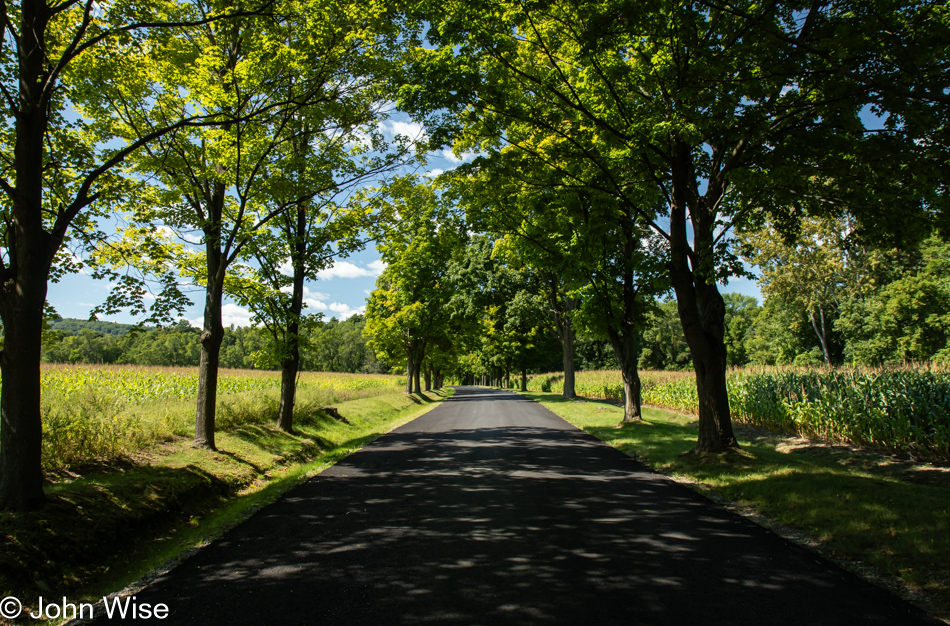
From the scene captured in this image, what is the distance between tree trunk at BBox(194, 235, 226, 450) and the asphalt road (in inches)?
126

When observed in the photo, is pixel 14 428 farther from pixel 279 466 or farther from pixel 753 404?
pixel 753 404

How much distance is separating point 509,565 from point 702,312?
Result: 7.83 m

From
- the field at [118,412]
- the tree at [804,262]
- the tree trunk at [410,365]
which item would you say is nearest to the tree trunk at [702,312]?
the field at [118,412]

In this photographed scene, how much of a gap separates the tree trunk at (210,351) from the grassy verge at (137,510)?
40 centimetres

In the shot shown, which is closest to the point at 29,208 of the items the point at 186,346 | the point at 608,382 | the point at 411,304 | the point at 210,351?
the point at 210,351

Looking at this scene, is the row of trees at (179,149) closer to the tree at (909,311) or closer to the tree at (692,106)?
the tree at (692,106)

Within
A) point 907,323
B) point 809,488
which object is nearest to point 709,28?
point 809,488

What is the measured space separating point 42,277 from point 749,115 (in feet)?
35.8

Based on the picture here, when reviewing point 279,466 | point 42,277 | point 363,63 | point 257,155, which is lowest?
point 279,466

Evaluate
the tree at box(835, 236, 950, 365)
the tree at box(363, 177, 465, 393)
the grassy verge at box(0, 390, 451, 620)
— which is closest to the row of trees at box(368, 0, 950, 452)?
the grassy verge at box(0, 390, 451, 620)

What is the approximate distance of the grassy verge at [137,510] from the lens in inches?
174

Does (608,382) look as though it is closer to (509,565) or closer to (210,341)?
(210,341)

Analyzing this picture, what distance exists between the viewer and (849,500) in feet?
19.4

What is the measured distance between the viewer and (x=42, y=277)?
546cm
